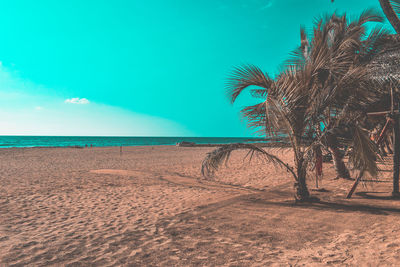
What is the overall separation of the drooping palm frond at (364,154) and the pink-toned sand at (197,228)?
103 cm

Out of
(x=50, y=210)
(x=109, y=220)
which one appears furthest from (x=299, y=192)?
(x=50, y=210)

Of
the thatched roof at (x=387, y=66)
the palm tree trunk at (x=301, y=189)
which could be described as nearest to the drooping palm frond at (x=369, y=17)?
the thatched roof at (x=387, y=66)

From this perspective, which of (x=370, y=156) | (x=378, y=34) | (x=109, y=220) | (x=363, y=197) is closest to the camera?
(x=370, y=156)

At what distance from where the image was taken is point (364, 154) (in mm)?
3750

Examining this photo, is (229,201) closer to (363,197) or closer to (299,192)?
(299,192)

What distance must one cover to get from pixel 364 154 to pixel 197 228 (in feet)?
10.2

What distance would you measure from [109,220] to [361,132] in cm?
497

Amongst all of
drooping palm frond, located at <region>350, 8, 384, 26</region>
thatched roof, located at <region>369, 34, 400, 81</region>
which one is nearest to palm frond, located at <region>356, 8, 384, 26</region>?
drooping palm frond, located at <region>350, 8, 384, 26</region>

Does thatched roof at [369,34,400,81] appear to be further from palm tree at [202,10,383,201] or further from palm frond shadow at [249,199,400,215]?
palm frond shadow at [249,199,400,215]

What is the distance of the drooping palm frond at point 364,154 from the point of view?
369 cm

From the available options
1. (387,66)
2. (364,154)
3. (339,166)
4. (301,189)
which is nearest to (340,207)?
(301,189)

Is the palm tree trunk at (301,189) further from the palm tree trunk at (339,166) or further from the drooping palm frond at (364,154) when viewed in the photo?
the palm tree trunk at (339,166)

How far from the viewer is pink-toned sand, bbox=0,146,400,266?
Answer: 3.05 metres

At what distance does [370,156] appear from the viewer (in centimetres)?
374
